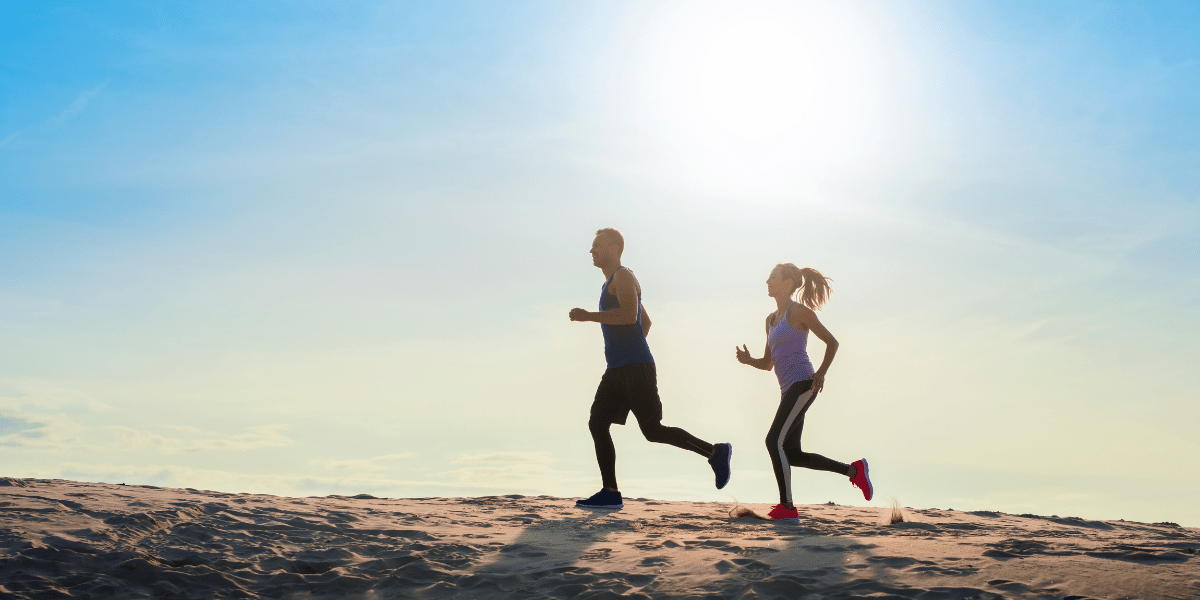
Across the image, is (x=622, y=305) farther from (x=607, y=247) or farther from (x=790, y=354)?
(x=790, y=354)

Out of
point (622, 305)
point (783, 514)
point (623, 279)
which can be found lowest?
point (783, 514)

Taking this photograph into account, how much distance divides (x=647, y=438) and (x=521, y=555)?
2203 millimetres

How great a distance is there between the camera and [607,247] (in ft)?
23.4

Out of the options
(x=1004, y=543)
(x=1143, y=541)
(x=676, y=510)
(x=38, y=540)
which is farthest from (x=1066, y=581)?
(x=38, y=540)

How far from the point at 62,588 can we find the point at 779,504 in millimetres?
4686

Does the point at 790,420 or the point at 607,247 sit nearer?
the point at 790,420

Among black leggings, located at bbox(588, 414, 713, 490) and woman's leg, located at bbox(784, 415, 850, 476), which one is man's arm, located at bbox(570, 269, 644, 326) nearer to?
black leggings, located at bbox(588, 414, 713, 490)

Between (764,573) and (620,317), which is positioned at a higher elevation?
(620,317)

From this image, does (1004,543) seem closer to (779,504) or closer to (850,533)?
(850,533)

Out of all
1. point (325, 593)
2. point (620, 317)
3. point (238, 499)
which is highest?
point (620, 317)

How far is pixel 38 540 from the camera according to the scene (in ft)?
15.9

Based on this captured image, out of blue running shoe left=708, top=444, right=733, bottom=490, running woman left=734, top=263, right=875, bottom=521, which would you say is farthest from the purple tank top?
blue running shoe left=708, top=444, right=733, bottom=490

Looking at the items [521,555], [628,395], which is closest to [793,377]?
[628,395]

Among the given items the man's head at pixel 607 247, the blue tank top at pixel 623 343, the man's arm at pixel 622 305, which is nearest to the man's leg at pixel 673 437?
the blue tank top at pixel 623 343
